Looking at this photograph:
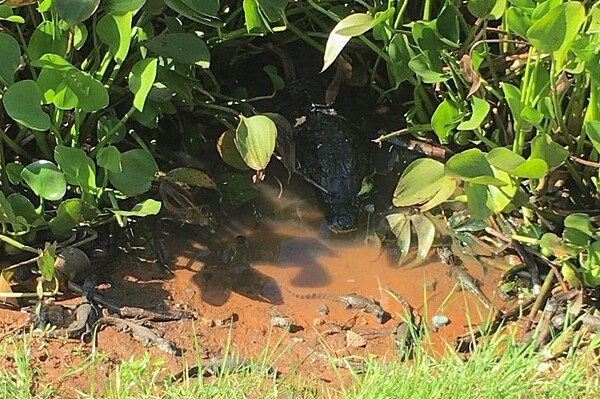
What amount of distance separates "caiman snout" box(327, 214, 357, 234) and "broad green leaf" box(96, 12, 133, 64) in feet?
2.47

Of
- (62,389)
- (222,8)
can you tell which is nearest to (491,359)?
(62,389)

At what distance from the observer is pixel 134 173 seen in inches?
69.8

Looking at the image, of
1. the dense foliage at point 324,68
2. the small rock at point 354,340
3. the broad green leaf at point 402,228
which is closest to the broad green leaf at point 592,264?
the dense foliage at point 324,68

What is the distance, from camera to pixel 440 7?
6.45 feet

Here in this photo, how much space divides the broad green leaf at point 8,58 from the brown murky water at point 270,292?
0.53 meters

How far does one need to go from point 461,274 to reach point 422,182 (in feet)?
1.49

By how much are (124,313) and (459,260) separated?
0.81m

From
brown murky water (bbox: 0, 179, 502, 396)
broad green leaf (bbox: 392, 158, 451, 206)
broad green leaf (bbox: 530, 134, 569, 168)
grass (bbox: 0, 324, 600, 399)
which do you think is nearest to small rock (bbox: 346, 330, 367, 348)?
brown murky water (bbox: 0, 179, 502, 396)

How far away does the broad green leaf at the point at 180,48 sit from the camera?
5.69ft

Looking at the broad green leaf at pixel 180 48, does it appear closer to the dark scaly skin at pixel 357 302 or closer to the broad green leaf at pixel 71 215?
the broad green leaf at pixel 71 215

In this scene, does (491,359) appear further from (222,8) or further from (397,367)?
(222,8)

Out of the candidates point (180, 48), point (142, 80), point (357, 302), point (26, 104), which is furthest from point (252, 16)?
point (357, 302)

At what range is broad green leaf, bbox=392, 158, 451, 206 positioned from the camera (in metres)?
1.67

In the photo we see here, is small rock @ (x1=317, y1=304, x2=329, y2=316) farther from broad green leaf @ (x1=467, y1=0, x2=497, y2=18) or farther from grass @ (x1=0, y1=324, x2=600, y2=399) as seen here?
broad green leaf @ (x1=467, y1=0, x2=497, y2=18)
